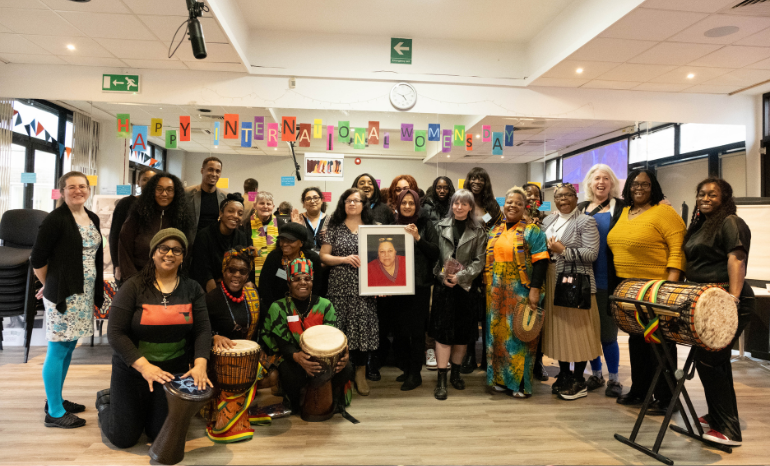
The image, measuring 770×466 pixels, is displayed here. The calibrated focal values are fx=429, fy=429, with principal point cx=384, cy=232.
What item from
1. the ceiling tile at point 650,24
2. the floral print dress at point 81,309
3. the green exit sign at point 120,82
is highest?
the ceiling tile at point 650,24

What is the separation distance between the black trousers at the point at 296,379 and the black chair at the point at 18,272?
2.91m

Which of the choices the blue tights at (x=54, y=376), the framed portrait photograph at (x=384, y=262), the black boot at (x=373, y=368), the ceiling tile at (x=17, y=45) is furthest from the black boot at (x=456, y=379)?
the ceiling tile at (x=17, y=45)

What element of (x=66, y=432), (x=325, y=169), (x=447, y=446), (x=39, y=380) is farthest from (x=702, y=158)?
(x=39, y=380)

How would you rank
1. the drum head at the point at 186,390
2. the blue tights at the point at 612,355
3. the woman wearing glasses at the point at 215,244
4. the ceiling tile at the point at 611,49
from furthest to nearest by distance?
1. the ceiling tile at the point at 611,49
2. the blue tights at the point at 612,355
3. the woman wearing glasses at the point at 215,244
4. the drum head at the point at 186,390

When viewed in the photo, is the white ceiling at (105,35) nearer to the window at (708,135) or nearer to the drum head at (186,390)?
the drum head at (186,390)

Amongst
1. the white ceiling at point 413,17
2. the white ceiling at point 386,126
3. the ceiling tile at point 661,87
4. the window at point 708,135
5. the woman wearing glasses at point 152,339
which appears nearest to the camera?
the woman wearing glasses at point 152,339

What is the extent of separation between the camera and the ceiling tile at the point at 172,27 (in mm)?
4141

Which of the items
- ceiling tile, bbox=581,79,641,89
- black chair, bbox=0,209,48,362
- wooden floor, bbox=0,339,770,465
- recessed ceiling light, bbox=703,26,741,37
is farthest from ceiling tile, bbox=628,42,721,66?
black chair, bbox=0,209,48,362

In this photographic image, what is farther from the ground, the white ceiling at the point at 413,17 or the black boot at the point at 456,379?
the white ceiling at the point at 413,17

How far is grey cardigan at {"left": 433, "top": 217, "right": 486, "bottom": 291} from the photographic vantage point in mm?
3336

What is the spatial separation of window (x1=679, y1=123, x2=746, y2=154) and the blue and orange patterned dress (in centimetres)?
471

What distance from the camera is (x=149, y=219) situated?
10.1ft

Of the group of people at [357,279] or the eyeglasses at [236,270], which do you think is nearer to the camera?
the group of people at [357,279]

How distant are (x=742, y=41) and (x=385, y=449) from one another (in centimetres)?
527
